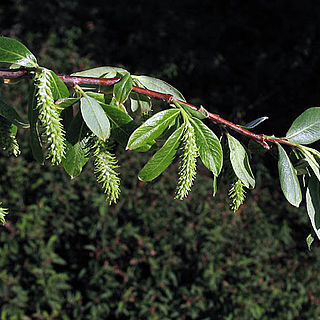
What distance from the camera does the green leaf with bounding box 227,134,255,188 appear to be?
0.97 meters

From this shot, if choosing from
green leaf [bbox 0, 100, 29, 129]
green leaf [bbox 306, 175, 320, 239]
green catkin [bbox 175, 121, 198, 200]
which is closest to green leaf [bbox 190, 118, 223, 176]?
green catkin [bbox 175, 121, 198, 200]

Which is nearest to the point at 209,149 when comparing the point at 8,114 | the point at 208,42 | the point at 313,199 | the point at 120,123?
the point at 120,123

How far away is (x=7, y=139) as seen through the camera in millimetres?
940

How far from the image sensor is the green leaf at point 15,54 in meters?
0.86

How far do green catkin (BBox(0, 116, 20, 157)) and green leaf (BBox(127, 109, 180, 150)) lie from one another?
0.82ft

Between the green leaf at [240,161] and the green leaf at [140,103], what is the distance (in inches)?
7.4

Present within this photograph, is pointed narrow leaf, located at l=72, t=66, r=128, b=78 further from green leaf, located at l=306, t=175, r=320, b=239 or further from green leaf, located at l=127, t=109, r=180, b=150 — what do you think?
green leaf, located at l=306, t=175, r=320, b=239

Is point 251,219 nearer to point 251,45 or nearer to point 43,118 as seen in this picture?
point 43,118

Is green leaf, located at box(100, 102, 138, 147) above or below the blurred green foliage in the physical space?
above

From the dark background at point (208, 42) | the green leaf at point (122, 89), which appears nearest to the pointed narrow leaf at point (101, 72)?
the green leaf at point (122, 89)

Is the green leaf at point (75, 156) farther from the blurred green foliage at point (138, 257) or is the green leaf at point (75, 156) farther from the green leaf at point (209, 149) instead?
the blurred green foliage at point (138, 257)

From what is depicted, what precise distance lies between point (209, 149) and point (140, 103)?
0.76 feet

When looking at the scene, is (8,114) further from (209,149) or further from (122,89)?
(209,149)

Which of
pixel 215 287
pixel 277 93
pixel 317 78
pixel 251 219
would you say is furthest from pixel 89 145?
pixel 317 78
